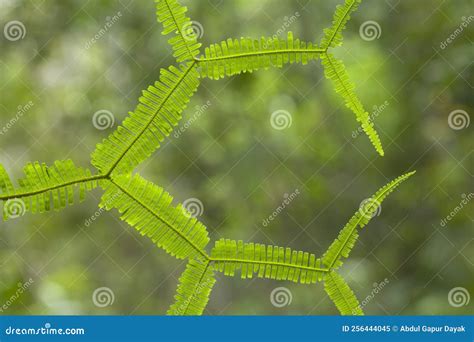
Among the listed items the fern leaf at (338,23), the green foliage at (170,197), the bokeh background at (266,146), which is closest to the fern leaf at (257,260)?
the green foliage at (170,197)

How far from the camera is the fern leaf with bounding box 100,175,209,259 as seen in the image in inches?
9.0

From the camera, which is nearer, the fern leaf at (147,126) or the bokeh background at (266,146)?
the fern leaf at (147,126)

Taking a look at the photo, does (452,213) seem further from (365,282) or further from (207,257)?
(207,257)

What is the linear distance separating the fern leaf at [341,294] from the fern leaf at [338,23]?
11 centimetres

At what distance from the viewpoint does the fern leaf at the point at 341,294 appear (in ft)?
0.83

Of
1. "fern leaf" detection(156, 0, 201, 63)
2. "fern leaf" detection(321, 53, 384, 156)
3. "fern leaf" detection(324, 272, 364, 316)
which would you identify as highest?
"fern leaf" detection(321, 53, 384, 156)

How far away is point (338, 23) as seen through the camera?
260mm

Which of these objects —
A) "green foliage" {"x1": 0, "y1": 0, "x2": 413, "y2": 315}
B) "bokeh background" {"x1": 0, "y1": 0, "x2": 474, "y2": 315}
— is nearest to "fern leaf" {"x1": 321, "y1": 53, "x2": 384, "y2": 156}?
"green foliage" {"x1": 0, "y1": 0, "x2": 413, "y2": 315}

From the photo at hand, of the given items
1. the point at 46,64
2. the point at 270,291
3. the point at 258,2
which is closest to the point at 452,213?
the point at 270,291

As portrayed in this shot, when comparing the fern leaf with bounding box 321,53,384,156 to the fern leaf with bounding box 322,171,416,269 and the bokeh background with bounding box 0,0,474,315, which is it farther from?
the bokeh background with bounding box 0,0,474,315

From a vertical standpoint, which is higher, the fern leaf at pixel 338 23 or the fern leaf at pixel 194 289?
the fern leaf at pixel 338 23

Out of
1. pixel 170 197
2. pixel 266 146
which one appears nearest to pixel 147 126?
pixel 170 197

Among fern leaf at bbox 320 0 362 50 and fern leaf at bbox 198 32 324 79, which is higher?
fern leaf at bbox 320 0 362 50

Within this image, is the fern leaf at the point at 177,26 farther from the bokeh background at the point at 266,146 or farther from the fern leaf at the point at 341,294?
the bokeh background at the point at 266,146
